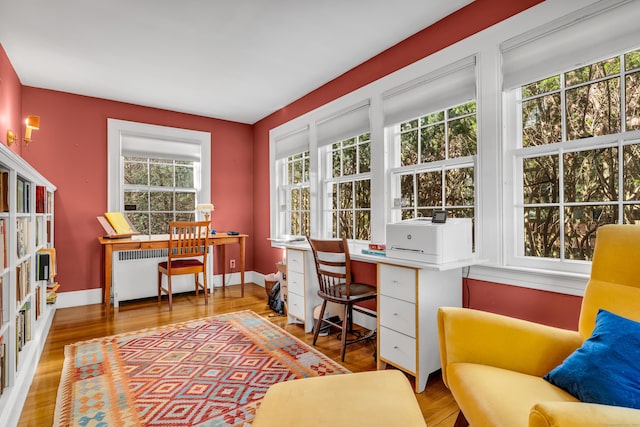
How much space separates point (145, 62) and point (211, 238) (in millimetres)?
2111

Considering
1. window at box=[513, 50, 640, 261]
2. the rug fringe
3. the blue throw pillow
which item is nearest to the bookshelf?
the rug fringe

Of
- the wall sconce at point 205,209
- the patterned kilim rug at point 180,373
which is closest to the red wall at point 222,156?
the wall sconce at point 205,209

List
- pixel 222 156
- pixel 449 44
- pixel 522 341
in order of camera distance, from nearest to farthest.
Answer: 1. pixel 522 341
2. pixel 449 44
3. pixel 222 156

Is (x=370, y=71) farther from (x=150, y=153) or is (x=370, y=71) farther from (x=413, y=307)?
(x=150, y=153)

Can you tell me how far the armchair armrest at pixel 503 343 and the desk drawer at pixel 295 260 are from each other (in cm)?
173

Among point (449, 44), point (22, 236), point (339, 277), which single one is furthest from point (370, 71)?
point (22, 236)

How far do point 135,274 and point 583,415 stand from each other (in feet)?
14.7

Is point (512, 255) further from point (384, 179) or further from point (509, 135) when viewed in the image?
point (384, 179)

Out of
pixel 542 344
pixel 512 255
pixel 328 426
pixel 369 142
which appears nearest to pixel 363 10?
pixel 369 142

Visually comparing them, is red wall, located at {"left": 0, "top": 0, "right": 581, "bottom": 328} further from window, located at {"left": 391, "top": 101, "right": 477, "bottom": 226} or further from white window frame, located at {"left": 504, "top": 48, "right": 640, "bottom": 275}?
window, located at {"left": 391, "top": 101, "right": 477, "bottom": 226}

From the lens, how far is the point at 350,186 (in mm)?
3535

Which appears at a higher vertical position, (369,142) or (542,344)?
(369,142)

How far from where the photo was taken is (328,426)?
1.00m

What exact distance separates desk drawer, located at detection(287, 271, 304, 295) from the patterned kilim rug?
0.39m
